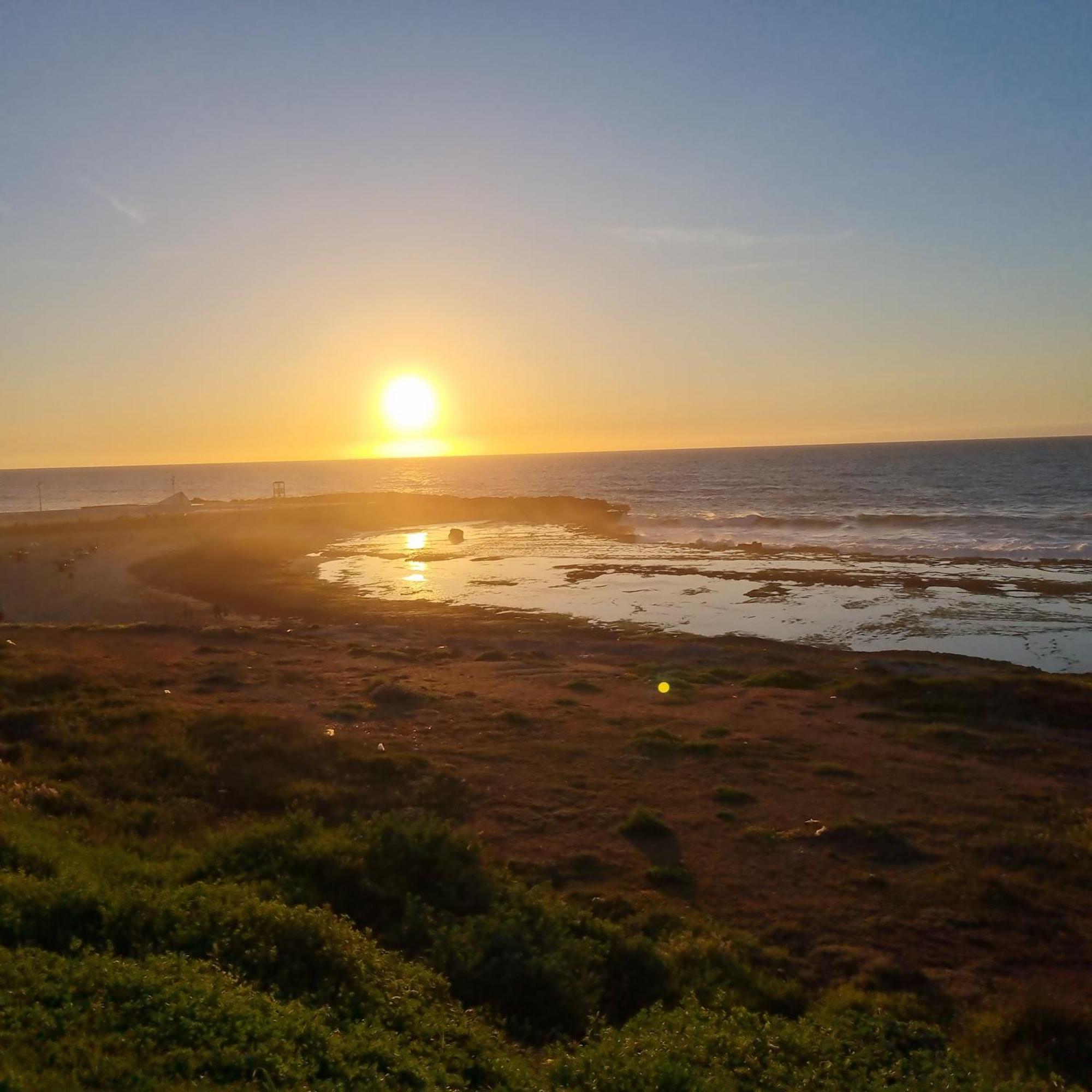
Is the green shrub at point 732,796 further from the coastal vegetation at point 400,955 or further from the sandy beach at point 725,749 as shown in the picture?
the sandy beach at point 725,749

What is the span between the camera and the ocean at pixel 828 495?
57.2m

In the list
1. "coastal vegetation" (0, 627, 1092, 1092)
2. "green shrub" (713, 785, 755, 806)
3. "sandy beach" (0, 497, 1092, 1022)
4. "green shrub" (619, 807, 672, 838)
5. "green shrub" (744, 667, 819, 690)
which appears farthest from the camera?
"green shrub" (744, 667, 819, 690)

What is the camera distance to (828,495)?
318 feet

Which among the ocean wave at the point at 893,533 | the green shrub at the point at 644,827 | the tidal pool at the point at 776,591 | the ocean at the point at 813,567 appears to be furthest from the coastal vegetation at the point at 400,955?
the ocean wave at the point at 893,533

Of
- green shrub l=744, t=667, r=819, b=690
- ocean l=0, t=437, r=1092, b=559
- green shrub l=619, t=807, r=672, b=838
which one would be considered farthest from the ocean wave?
green shrub l=619, t=807, r=672, b=838

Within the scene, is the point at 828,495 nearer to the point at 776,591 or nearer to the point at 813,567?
the point at 813,567

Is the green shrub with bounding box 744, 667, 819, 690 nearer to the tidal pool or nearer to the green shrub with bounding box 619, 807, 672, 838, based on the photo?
the tidal pool

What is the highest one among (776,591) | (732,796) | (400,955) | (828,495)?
(828,495)

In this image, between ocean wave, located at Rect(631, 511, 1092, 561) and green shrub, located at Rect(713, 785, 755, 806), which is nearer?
green shrub, located at Rect(713, 785, 755, 806)

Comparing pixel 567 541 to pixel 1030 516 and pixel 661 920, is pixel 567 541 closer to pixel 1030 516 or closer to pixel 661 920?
pixel 1030 516

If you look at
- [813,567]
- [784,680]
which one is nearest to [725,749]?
[784,680]

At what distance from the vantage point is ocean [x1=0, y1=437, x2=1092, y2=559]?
57219mm

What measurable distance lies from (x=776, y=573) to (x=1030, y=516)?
36491 millimetres

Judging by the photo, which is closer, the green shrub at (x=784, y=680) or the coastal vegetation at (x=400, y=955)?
the coastal vegetation at (x=400, y=955)
